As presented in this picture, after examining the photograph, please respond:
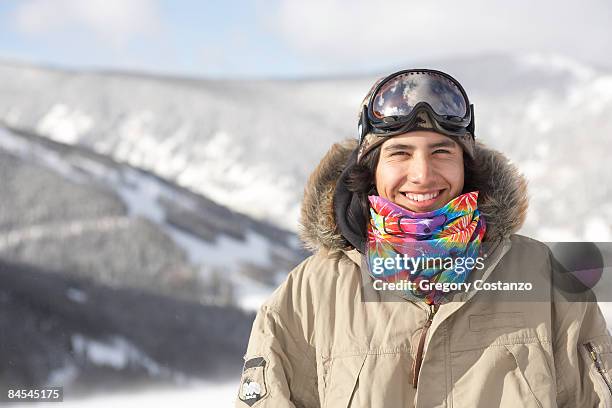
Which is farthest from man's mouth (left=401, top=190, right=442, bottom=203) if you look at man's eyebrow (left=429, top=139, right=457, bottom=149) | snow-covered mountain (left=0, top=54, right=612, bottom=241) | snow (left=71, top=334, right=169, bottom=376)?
snow-covered mountain (left=0, top=54, right=612, bottom=241)

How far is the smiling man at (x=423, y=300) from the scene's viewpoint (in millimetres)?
1599

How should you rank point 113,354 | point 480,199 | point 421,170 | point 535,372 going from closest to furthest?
point 535,372, point 421,170, point 480,199, point 113,354

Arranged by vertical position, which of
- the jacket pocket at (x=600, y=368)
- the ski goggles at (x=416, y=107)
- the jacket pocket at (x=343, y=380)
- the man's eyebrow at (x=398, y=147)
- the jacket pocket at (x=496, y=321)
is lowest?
the jacket pocket at (x=600, y=368)

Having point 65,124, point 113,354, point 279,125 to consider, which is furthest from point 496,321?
point 65,124

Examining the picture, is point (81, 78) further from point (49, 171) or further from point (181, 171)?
point (49, 171)

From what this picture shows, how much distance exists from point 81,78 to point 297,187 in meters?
5.50

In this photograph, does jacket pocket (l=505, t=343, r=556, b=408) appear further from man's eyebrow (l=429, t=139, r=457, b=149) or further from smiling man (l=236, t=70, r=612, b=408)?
man's eyebrow (l=429, t=139, r=457, b=149)

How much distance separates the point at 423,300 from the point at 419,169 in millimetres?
319

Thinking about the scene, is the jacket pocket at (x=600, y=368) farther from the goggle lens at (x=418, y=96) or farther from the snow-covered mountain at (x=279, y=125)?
the snow-covered mountain at (x=279, y=125)

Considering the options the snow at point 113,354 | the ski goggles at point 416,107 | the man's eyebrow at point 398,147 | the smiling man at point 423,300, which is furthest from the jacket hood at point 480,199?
the snow at point 113,354

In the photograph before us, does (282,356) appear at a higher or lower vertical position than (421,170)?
lower

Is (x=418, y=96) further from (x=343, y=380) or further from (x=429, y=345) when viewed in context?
(x=343, y=380)

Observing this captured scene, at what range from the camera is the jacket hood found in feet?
5.84

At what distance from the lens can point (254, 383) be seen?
1686 millimetres
